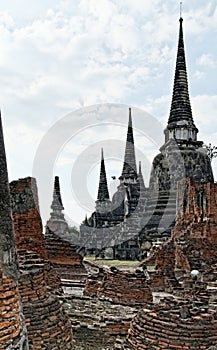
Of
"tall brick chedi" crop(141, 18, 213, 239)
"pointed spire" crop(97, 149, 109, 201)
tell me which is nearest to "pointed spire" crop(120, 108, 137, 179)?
"pointed spire" crop(97, 149, 109, 201)

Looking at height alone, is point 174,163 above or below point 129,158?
below

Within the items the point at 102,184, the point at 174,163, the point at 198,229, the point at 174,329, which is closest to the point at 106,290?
the point at 174,329

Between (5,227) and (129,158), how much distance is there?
108ft

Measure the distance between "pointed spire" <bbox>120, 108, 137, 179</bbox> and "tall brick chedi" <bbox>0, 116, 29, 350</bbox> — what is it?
32.1 m

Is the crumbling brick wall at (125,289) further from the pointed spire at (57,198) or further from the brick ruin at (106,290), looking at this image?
the pointed spire at (57,198)

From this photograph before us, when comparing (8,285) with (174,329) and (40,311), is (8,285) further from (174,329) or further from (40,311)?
(174,329)

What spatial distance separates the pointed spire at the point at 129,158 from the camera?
36.0 metres

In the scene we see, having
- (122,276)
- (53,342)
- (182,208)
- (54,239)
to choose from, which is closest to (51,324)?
(53,342)

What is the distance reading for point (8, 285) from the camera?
11.2 ft

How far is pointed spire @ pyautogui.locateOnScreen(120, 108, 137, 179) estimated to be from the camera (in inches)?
1418

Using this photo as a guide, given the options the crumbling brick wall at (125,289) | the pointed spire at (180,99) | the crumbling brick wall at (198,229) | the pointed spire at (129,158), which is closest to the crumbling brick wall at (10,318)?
the crumbling brick wall at (125,289)

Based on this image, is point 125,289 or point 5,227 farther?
point 125,289

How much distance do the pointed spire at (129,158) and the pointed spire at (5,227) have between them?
32057 mm

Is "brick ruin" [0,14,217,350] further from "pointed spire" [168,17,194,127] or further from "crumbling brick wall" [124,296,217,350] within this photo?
"pointed spire" [168,17,194,127]
